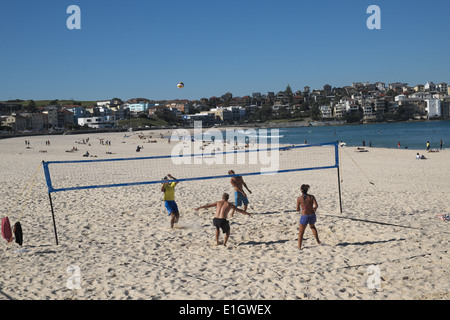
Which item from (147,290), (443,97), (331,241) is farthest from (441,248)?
(443,97)

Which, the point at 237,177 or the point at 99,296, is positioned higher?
the point at 237,177

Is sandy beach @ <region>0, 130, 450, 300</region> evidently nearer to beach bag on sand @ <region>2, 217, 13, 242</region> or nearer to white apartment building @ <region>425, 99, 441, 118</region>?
beach bag on sand @ <region>2, 217, 13, 242</region>

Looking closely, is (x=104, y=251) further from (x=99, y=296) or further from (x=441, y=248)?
(x=441, y=248)

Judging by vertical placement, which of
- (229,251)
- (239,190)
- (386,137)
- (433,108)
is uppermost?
(433,108)

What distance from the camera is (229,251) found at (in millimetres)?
6801

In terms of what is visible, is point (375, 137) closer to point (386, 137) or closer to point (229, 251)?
point (386, 137)

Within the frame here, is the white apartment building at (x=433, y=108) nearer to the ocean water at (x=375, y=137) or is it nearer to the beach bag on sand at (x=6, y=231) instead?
the ocean water at (x=375, y=137)

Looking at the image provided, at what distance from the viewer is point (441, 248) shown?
20.7ft

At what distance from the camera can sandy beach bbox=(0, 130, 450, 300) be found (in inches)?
204

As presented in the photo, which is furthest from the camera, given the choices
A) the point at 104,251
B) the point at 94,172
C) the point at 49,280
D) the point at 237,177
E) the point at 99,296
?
the point at 94,172

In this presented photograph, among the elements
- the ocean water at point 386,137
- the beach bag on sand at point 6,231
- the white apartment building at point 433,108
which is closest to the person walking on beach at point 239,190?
the beach bag on sand at point 6,231

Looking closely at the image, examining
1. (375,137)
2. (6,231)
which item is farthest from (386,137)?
(6,231)

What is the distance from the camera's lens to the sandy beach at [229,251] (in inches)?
204
